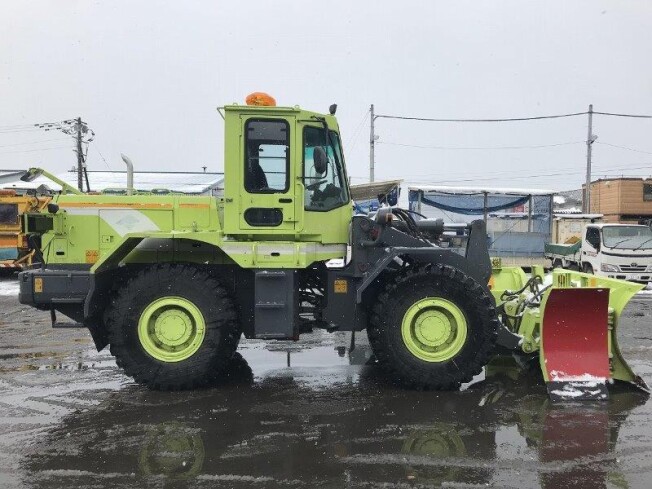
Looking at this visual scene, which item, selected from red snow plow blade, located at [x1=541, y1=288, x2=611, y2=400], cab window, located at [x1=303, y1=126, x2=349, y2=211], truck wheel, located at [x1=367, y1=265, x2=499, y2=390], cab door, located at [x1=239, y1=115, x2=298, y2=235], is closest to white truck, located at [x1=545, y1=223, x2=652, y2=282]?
red snow plow blade, located at [x1=541, y1=288, x2=611, y2=400]

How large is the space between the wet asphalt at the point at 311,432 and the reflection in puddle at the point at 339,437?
0.05 ft

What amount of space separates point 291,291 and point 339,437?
5.57ft

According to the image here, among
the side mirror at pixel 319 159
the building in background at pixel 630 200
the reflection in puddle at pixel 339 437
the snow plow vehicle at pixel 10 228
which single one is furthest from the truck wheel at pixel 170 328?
the building in background at pixel 630 200

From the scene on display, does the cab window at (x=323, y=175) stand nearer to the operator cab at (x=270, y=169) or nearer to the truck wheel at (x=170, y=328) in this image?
the operator cab at (x=270, y=169)

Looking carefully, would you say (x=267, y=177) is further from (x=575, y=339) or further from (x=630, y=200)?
(x=630, y=200)

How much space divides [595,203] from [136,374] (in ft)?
89.2

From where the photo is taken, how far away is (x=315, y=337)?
866cm

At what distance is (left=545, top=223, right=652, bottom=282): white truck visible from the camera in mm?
15164

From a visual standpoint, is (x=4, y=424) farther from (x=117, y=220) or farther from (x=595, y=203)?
(x=595, y=203)

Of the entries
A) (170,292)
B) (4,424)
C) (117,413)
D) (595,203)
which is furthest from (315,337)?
(595,203)

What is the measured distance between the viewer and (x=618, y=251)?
50.5 ft

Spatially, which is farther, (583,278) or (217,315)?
(583,278)

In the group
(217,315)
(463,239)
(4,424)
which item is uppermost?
(463,239)

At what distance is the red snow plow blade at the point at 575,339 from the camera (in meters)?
5.62
